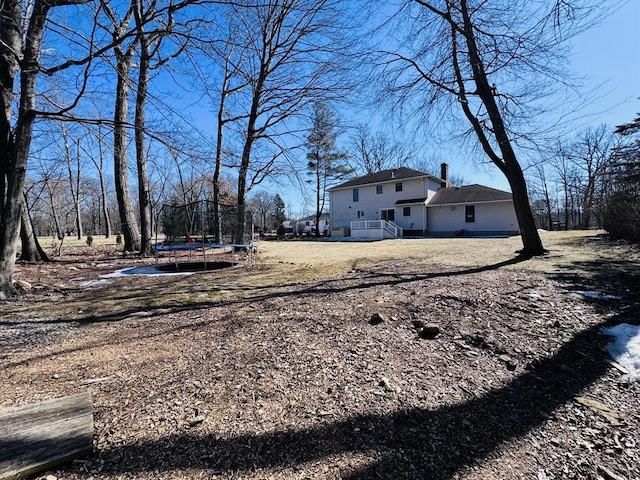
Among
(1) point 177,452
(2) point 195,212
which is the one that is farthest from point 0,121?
(1) point 177,452

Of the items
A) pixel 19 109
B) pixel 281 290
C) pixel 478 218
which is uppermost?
pixel 19 109

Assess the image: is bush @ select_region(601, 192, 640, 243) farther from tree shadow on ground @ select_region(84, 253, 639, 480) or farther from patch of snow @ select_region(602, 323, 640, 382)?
tree shadow on ground @ select_region(84, 253, 639, 480)

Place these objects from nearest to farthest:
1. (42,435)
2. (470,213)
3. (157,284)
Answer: (42,435) → (157,284) → (470,213)

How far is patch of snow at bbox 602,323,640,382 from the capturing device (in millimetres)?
2439

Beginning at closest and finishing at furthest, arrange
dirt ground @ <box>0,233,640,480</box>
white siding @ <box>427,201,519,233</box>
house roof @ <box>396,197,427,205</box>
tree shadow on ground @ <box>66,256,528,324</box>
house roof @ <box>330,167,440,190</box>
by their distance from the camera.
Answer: dirt ground @ <box>0,233,640,480</box> < tree shadow on ground @ <box>66,256,528,324</box> < white siding @ <box>427,201,519,233</box> < house roof @ <box>396,197,427,205</box> < house roof @ <box>330,167,440,190</box>

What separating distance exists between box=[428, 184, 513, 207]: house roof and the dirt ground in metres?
21.3

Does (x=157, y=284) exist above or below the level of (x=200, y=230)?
below

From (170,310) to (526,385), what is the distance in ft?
13.9

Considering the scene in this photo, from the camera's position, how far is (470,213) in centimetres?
2519

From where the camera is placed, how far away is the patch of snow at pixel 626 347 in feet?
8.00

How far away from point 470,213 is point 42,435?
27.6 metres

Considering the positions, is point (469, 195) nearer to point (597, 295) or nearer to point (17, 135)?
point (597, 295)

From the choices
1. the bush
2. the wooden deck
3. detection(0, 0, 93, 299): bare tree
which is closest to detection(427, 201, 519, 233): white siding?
the bush

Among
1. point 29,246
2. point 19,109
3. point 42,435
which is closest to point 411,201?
point 29,246
